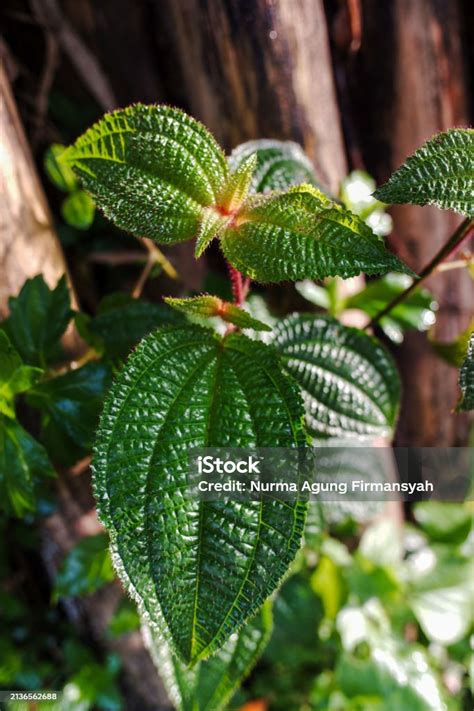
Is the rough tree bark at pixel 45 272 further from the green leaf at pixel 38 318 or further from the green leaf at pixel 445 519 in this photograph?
the green leaf at pixel 445 519

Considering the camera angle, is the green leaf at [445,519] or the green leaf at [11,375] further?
the green leaf at [445,519]

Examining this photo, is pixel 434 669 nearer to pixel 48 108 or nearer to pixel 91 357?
pixel 91 357

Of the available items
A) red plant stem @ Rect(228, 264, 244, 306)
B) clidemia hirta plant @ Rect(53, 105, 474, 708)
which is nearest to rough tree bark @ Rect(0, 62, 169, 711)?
clidemia hirta plant @ Rect(53, 105, 474, 708)

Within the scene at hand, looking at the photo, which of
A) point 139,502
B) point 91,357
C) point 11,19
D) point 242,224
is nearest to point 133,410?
point 139,502

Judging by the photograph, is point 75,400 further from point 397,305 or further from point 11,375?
point 397,305

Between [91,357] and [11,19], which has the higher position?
[11,19]

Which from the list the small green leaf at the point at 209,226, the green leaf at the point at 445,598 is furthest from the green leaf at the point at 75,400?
the green leaf at the point at 445,598

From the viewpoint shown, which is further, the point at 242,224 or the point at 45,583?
the point at 45,583

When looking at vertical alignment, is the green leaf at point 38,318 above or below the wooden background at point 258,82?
below
